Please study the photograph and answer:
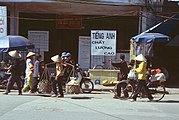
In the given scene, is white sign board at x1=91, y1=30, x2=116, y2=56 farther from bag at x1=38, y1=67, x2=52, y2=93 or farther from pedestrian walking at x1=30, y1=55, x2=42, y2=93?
bag at x1=38, y1=67, x2=52, y2=93

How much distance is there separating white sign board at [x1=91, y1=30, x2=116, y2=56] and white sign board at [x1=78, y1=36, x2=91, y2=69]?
281 centimetres

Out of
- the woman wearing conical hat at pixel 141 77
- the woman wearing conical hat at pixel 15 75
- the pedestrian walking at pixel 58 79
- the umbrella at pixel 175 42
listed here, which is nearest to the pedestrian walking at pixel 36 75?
the woman wearing conical hat at pixel 15 75

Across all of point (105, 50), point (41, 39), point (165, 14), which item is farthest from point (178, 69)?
point (41, 39)

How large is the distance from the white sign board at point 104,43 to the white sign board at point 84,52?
111 inches

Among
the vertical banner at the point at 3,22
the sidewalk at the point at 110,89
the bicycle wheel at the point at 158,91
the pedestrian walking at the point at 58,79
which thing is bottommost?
the sidewalk at the point at 110,89

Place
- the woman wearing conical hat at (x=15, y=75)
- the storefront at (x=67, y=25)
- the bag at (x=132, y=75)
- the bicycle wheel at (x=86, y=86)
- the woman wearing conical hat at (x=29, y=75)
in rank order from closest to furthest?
the bag at (x=132, y=75), the woman wearing conical hat at (x=15, y=75), the woman wearing conical hat at (x=29, y=75), the bicycle wheel at (x=86, y=86), the storefront at (x=67, y=25)

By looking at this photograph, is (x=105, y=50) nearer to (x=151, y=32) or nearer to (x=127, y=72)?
(x=151, y=32)

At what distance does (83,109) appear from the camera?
1250 centimetres

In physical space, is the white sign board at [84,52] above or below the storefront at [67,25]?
below

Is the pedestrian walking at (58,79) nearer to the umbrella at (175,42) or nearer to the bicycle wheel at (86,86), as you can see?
the bicycle wheel at (86,86)

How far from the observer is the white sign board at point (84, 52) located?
78.1 ft

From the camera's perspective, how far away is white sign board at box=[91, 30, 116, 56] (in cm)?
2078

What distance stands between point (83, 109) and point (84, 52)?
37.7ft

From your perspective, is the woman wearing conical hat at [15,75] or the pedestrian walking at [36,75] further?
the pedestrian walking at [36,75]
